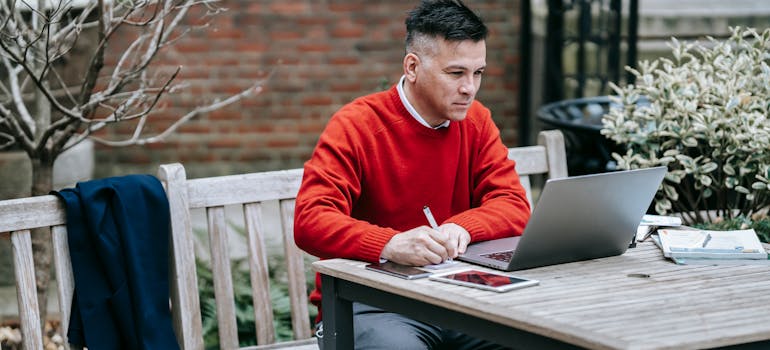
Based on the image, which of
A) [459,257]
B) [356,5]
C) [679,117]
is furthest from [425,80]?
[356,5]

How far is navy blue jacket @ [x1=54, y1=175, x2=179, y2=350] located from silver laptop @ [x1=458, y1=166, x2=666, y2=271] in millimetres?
965

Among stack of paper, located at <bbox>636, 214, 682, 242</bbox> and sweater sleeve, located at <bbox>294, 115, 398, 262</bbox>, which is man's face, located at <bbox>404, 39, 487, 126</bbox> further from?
stack of paper, located at <bbox>636, 214, 682, 242</bbox>

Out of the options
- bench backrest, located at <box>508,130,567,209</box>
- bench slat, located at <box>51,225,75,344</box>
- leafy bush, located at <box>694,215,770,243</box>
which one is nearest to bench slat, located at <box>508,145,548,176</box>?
bench backrest, located at <box>508,130,567,209</box>

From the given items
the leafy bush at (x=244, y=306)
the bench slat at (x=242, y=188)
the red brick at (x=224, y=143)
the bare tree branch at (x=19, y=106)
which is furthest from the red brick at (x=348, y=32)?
the bench slat at (x=242, y=188)

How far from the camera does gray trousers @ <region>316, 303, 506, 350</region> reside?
2.70 meters

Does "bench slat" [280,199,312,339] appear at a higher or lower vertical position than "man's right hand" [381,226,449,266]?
lower

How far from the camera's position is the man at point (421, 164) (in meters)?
2.82

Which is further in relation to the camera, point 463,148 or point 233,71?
point 233,71

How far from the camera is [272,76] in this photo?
6.78 metres

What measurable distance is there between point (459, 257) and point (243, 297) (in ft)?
7.14

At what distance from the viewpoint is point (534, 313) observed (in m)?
2.12

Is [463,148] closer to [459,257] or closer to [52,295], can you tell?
[459,257]

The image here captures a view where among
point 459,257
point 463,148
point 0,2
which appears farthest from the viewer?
point 0,2

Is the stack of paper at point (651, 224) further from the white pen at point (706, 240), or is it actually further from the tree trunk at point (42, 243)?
the tree trunk at point (42, 243)
